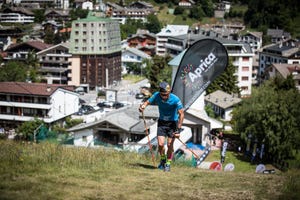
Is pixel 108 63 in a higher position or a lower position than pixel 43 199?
lower

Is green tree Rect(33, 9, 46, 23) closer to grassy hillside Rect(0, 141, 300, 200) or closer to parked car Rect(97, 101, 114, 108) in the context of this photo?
parked car Rect(97, 101, 114, 108)

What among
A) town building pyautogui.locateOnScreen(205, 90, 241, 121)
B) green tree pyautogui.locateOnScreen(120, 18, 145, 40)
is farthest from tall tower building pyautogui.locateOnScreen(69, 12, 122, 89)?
green tree pyautogui.locateOnScreen(120, 18, 145, 40)

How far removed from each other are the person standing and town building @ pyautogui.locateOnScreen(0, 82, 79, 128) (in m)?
25.9

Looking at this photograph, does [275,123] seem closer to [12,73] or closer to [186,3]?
[12,73]

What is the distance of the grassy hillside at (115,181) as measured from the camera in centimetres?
546

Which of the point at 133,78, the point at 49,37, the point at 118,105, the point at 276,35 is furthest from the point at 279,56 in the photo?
the point at 49,37

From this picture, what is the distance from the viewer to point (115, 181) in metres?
6.07

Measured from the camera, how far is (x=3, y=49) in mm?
67438

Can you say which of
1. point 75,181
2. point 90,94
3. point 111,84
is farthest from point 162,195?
point 111,84

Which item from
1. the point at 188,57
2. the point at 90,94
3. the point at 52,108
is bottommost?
the point at 90,94

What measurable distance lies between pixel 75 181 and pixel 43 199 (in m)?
0.87

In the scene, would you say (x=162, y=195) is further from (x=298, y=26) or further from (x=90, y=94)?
(x=298, y=26)

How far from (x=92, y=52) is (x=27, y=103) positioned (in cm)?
2379

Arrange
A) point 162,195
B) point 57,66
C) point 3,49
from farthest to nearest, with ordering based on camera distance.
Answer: point 3,49
point 57,66
point 162,195
